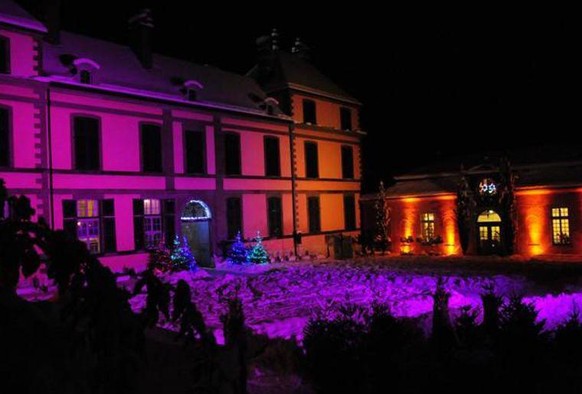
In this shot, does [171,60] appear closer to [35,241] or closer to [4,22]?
[4,22]

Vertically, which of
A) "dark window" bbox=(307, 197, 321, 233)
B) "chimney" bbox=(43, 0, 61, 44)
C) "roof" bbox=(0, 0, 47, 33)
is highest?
"chimney" bbox=(43, 0, 61, 44)

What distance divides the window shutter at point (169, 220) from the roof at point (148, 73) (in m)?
4.55

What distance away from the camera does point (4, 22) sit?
18.5 meters

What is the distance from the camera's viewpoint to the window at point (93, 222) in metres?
20.7

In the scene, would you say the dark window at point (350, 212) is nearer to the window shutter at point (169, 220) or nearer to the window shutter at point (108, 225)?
the window shutter at point (169, 220)

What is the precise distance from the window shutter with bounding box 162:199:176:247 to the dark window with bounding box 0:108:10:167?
22.0 ft

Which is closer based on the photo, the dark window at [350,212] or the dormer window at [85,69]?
the dormer window at [85,69]

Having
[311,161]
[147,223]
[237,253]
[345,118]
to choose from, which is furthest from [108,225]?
[345,118]

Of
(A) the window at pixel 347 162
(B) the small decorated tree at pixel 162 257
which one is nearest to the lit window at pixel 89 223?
(B) the small decorated tree at pixel 162 257

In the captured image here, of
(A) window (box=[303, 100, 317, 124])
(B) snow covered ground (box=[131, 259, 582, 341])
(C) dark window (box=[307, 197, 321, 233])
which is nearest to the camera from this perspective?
(B) snow covered ground (box=[131, 259, 582, 341])

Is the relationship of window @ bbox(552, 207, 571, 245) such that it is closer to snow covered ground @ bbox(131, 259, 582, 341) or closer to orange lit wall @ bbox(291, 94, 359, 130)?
snow covered ground @ bbox(131, 259, 582, 341)

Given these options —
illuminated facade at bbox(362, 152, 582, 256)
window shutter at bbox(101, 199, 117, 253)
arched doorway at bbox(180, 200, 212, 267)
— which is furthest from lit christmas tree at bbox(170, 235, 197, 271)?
illuminated facade at bbox(362, 152, 582, 256)

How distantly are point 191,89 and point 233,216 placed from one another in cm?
624

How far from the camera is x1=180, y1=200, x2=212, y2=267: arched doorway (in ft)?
85.0
